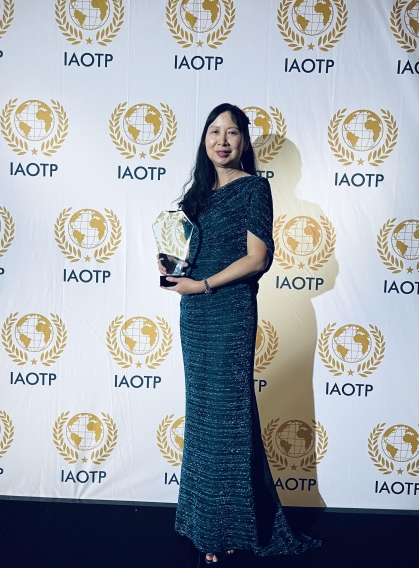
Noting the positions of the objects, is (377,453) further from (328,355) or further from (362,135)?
(362,135)

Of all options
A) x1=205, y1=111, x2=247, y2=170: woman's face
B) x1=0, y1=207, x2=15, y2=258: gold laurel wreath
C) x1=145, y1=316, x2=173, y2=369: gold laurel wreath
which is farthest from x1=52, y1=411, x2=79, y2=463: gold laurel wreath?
x1=205, y1=111, x2=247, y2=170: woman's face

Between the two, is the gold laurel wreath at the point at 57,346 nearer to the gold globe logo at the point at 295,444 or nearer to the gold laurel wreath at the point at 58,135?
the gold laurel wreath at the point at 58,135

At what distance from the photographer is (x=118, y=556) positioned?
2.39 m

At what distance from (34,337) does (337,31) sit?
2103mm

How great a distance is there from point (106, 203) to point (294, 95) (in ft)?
3.44

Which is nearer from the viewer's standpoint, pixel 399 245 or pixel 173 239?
pixel 173 239

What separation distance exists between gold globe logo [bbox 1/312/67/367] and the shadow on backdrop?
101 centimetres

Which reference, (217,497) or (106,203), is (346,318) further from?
(106,203)

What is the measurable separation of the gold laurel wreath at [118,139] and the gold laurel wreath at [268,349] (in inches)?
41.8

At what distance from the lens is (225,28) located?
282 centimetres

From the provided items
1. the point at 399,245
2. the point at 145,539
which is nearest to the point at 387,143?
the point at 399,245

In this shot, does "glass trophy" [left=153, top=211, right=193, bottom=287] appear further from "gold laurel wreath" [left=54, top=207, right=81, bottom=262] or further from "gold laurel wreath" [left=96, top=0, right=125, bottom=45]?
"gold laurel wreath" [left=96, top=0, right=125, bottom=45]

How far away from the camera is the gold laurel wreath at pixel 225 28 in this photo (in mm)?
2809

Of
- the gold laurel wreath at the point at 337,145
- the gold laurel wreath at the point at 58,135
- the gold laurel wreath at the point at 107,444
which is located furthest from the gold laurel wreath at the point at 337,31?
the gold laurel wreath at the point at 107,444
